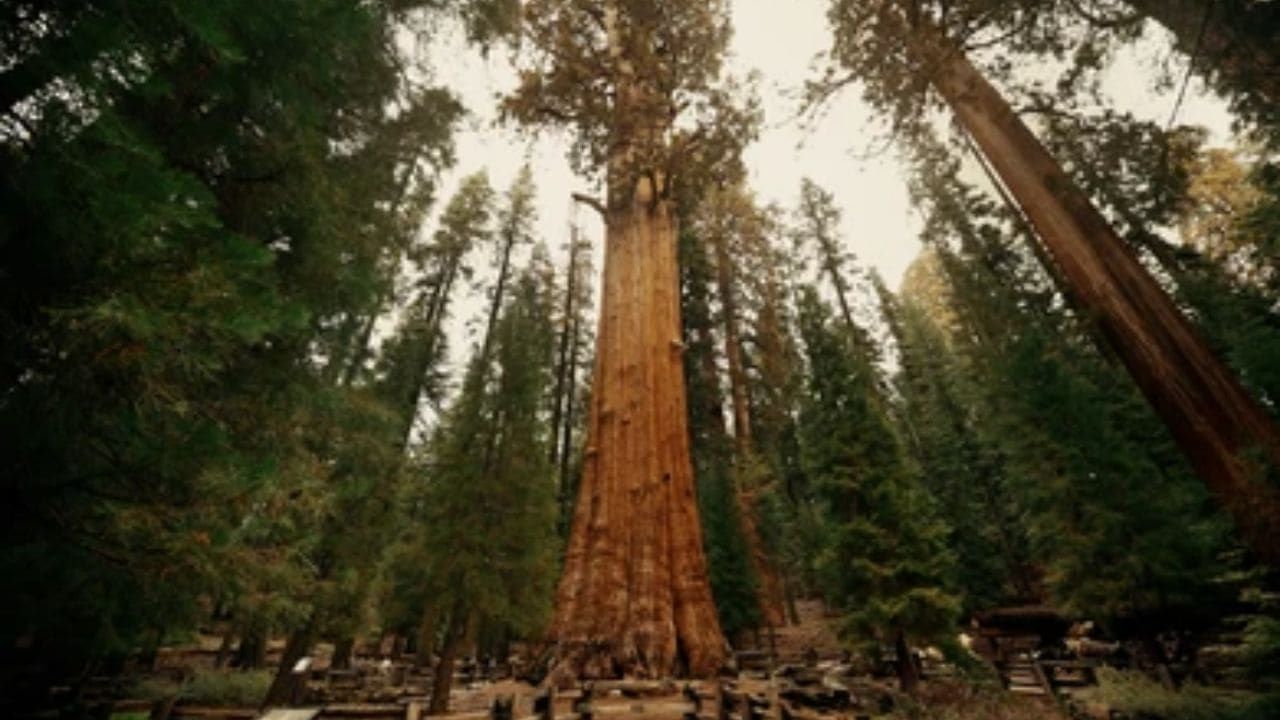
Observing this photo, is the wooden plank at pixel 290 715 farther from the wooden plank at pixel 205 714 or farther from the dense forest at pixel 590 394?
the wooden plank at pixel 205 714

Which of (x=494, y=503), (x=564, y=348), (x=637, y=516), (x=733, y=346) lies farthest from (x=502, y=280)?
(x=637, y=516)

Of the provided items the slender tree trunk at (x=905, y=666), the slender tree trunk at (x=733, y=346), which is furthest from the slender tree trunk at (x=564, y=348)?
the slender tree trunk at (x=905, y=666)

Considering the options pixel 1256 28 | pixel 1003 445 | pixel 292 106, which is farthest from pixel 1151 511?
pixel 292 106

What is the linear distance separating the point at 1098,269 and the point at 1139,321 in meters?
0.66

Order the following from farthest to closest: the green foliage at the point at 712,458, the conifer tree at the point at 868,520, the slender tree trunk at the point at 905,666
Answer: the green foliage at the point at 712,458
the conifer tree at the point at 868,520
the slender tree trunk at the point at 905,666

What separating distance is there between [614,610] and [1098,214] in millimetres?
6534

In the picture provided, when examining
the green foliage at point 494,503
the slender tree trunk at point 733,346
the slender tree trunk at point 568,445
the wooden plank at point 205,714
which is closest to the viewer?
the wooden plank at point 205,714

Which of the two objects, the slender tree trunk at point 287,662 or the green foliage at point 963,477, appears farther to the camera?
the green foliage at point 963,477

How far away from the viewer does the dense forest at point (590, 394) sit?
229 cm

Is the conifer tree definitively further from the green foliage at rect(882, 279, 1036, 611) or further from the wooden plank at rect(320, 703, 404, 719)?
the green foliage at rect(882, 279, 1036, 611)

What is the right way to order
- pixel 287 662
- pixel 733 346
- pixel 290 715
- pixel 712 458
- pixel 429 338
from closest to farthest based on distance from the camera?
pixel 290 715, pixel 287 662, pixel 712 458, pixel 429 338, pixel 733 346

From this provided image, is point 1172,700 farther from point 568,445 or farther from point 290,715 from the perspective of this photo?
point 568,445

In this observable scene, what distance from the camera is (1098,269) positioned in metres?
5.66

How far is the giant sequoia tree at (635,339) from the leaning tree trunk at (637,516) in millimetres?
15
